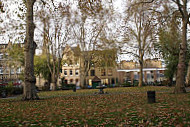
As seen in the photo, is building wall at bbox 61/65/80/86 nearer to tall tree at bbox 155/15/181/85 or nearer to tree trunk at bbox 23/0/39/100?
tall tree at bbox 155/15/181/85

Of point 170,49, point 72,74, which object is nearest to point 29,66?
point 170,49

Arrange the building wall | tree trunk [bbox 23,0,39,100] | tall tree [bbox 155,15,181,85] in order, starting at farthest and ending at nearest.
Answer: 1. the building wall
2. tall tree [bbox 155,15,181,85]
3. tree trunk [bbox 23,0,39,100]

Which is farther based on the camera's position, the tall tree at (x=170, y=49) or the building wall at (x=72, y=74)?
the building wall at (x=72, y=74)

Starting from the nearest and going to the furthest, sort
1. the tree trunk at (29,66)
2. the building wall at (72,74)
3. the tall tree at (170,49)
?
the tree trunk at (29,66) < the tall tree at (170,49) < the building wall at (72,74)

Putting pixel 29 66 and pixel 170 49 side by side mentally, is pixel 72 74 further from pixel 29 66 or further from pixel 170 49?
pixel 29 66

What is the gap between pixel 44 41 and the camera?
142 ft

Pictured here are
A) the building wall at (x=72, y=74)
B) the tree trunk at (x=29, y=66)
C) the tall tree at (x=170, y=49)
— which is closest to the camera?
the tree trunk at (x=29, y=66)

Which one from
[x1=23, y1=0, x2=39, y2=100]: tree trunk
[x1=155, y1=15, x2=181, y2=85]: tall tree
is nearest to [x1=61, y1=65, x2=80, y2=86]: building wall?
[x1=155, y1=15, x2=181, y2=85]: tall tree

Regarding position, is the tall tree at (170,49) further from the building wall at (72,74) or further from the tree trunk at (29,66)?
the building wall at (72,74)

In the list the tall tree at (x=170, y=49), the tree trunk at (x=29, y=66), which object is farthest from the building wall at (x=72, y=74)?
the tree trunk at (x=29, y=66)

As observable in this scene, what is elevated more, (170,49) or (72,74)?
(170,49)

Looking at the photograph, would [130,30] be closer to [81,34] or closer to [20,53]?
[81,34]

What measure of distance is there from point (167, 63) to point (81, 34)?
19516 millimetres

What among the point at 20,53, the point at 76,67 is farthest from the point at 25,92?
the point at 76,67
